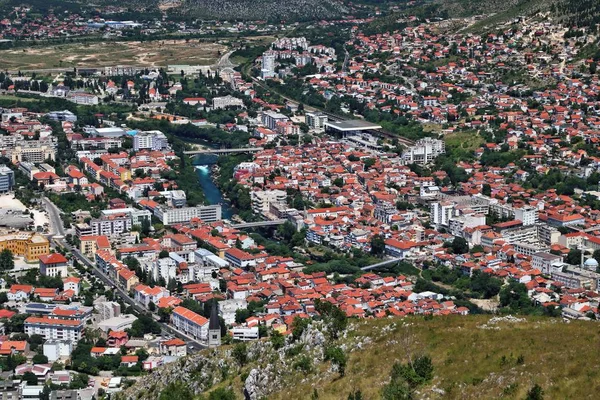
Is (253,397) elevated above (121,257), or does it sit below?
above

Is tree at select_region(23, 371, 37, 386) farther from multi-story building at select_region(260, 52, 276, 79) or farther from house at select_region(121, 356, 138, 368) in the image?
multi-story building at select_region(260, 52, 276, 79)

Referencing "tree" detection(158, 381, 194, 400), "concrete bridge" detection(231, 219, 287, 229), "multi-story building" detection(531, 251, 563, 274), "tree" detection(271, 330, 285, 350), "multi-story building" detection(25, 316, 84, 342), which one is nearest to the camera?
"tree" detection(158, 381, 194, 400)

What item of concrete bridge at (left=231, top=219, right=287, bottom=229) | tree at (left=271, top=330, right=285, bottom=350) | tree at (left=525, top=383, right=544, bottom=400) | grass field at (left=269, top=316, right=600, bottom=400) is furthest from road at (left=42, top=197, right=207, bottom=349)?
tree at (left=525, top=383, right=544, bottom=400)

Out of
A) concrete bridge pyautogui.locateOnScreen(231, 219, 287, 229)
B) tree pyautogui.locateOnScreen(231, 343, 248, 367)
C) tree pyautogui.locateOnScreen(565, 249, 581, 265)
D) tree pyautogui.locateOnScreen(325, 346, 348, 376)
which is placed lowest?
concrete bridge pyautogui.locateOnScreen(231, 219, 287, 229)

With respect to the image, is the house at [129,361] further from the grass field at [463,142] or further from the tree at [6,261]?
the grass field at [463,142]

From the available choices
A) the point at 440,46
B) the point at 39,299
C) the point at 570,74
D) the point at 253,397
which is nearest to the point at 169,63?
the point at 440,46

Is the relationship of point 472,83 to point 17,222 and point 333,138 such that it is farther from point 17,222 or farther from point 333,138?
point 17,222
